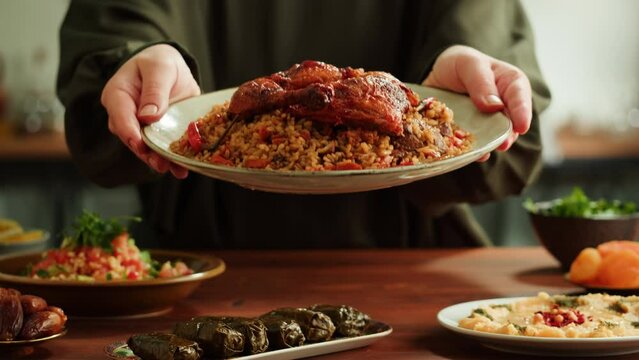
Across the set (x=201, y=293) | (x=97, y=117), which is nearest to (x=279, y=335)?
(x=201, y=293)

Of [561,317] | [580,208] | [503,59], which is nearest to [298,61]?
[503,59]

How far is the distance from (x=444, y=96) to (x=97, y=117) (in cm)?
83

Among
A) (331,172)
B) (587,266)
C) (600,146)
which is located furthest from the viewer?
(600,146)

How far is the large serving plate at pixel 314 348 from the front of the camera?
1396mm

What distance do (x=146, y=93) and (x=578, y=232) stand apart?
3.05 feet

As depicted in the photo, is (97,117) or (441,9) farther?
(441,9)

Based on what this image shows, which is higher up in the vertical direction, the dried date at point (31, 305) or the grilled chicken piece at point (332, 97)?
the grilled chicken piece at point (332, 97)

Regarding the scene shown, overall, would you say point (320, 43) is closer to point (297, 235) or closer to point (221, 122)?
point (297, 235)

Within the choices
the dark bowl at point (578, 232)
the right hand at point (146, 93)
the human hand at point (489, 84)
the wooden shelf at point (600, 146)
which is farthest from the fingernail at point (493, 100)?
the wooden shelf at point (600, 146)

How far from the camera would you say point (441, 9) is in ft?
8.11

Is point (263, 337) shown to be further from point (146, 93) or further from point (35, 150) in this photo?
point (35, 150)

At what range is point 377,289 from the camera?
1.94 meters

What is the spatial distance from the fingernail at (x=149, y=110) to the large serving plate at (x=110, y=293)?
29 centimetres

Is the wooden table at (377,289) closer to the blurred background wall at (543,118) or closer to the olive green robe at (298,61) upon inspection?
the olive green robe at (298,61)
